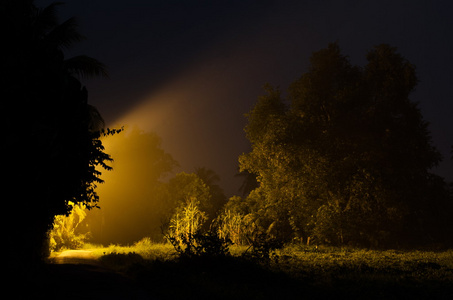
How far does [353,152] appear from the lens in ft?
78.4

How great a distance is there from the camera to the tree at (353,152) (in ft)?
77.0

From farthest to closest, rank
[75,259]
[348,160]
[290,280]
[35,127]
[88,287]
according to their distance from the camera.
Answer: [348,160], [75,259], [290,280], [88,287], [35,127]

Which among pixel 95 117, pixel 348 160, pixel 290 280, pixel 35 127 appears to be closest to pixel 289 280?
pixel 290 280

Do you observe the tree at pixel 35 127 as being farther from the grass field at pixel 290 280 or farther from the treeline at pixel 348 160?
the treeline at pixel 348 160

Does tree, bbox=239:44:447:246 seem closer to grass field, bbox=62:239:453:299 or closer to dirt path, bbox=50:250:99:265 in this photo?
grass field, bbox=62:239:453:299

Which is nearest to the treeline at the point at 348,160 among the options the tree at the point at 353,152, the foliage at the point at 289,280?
the tree at the point at 353,152

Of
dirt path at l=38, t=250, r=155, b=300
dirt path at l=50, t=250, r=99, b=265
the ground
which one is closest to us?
dirt path at l=38, t=250, r=155, b=300

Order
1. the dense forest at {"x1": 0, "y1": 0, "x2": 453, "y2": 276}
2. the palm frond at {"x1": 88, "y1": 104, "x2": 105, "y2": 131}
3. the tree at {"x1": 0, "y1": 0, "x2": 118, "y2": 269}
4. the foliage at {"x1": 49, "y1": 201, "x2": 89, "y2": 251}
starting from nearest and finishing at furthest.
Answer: the tree at {"x1": 0, "y1": 0, "x2": 118, "y2": 269} < the palm frond at {"x1": 88, "y1": 104, "x2": 105, "y2": 131} < the dense forest at {"x1": 0, "y1": 0, "x2": 453, "y2": 276} < the foliage at {"x1": 49, "y1": 201, "x2": 89, "y2": 251}

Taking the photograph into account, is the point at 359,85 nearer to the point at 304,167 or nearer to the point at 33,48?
the point at 304,167

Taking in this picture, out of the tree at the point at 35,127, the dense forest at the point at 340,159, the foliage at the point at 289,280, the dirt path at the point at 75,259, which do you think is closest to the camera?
the tree at the point at 35,127

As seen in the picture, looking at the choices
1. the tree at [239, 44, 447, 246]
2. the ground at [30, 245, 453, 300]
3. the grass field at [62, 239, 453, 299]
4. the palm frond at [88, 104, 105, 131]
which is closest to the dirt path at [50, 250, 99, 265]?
the grass field at [62, 239, 453, 299]

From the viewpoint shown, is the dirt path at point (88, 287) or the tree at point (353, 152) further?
the tree at point (353, 152)

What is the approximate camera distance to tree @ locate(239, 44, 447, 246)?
2348 cm

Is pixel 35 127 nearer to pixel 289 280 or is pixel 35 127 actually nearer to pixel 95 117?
pixel 289 280
